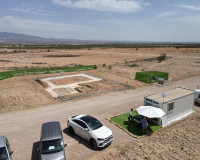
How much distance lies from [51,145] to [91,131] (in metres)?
2.73

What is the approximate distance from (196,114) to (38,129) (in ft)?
49.0

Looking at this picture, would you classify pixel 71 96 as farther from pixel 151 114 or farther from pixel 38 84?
pixel 151 114

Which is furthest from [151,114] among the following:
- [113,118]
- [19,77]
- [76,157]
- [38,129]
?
[19,77]

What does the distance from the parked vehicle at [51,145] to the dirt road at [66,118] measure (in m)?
1.13

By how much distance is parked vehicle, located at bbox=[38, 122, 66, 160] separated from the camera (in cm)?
879

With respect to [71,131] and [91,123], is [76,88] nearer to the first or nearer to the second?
[71,131]

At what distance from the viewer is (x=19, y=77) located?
30547 mm

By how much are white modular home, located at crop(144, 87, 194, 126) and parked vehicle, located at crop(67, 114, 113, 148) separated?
17.5ft

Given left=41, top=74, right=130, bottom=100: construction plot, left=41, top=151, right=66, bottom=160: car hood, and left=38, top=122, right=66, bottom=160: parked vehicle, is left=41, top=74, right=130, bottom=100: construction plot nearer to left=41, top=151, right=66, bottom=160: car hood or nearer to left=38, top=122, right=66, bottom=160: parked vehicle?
left=38, top=122, right=66, bottom=160: parked vehicle

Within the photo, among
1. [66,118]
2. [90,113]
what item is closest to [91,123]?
[66,118]

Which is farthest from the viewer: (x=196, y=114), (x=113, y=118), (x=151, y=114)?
(x=196, y=114)

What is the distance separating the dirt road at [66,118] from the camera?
10.6m

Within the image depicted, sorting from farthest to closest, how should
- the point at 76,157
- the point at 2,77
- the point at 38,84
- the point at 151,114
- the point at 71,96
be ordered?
the point at 2,77, the point at 38,84, the point at 71,96, the point at 151,114, the point at 76,157

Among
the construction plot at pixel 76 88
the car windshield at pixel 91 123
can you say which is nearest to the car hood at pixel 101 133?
the car windshield at pixel 91 123
